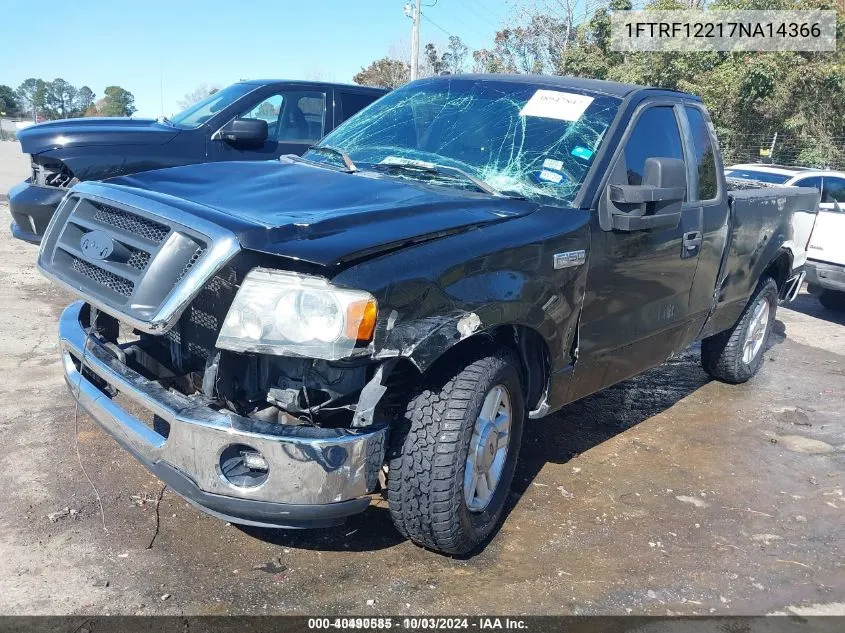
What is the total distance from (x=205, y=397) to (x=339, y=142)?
6.57ft

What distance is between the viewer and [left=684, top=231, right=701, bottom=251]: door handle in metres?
4.24

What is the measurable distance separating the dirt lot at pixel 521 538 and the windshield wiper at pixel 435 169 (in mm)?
1541

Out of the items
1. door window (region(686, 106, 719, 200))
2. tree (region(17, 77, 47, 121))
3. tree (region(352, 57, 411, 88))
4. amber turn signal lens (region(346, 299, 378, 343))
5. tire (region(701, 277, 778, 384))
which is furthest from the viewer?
tree (region(17, 77, 47, 121))

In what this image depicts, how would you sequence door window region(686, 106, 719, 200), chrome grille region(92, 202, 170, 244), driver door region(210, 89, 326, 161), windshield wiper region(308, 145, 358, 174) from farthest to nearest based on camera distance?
driver door region(210, 89, 326, 161) < door window region(686, 106, 719, 200) < windshield wiper region(308, 145, 358, 174) < chrome grille region(92, 202, 170, 244)

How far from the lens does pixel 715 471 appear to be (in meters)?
4.34

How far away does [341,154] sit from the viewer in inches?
153

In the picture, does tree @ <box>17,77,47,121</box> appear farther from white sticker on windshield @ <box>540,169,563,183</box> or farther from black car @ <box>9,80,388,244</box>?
white sticker on windshield @ <box>540,169,563,183</box>

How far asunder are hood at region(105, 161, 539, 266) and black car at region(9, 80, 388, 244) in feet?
11.1

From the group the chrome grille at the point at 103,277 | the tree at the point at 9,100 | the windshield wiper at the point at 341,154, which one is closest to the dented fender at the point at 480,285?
the chrome grille at the point at 103,277

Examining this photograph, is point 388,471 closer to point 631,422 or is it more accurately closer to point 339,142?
point 339,142

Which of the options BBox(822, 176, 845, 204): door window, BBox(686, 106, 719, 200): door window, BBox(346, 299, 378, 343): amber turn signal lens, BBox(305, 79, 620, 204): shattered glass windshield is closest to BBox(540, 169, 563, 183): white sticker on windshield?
BBox(305, 79, 620, 204): shattered glass windshield

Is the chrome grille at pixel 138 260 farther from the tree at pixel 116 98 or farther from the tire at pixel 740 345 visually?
the tree at pixel 116 98

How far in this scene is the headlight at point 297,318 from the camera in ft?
7.98

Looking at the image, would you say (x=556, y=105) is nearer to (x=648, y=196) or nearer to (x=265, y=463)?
(x=648, y=196)
